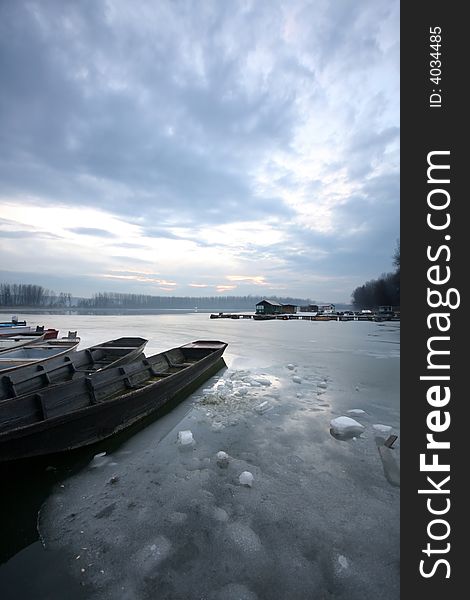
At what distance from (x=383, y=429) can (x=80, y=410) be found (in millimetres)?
6174

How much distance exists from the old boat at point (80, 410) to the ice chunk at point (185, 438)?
1.34 m

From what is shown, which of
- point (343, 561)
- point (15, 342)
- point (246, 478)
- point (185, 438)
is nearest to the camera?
point (343, 561)

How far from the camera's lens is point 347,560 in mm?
2879

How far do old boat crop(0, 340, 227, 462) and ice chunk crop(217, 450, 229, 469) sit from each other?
2.35 metres

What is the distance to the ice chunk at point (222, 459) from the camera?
4.72m

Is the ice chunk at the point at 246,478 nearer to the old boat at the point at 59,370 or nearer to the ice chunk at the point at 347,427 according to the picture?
the ice chunk at the point at 347,427

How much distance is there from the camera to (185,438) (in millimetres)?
5602

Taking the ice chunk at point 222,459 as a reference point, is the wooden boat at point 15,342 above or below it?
above

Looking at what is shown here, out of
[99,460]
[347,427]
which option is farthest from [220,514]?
[347,427]

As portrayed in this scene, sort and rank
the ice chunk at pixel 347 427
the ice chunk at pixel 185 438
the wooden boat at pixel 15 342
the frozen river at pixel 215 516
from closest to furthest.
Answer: the frozen river at pixel 215 516
the ice chunk at pixel 185 438
the ice chunk at pixel 347 427
the wooden boat at pixel 15 342

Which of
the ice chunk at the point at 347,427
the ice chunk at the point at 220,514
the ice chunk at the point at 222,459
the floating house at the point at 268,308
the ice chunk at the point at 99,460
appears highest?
the floating house at the point at 268,308

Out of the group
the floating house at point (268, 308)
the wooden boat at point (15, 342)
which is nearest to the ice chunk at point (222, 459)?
the wooden boat at point (15, 342)

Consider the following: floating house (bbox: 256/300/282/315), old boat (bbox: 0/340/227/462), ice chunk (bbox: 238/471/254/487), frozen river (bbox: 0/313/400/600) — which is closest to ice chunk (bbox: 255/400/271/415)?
frozen river (bbox: 0/313/400/600)

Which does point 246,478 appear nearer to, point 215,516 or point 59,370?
point 215,516
